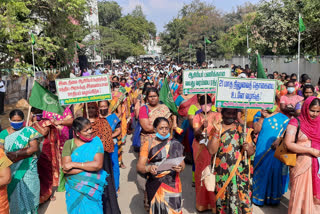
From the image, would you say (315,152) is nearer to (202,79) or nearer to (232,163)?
(232,163)

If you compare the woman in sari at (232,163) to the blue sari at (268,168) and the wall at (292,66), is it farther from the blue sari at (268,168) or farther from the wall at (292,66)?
the wall at (292,66)

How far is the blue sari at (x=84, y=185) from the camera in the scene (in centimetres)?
333

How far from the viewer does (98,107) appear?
495 centimetres

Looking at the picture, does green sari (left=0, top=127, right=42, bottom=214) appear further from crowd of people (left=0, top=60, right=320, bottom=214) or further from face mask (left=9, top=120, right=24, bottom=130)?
face mask (left=9, top=120, right=24, bottom=130)

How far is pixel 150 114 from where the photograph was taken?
4840mm

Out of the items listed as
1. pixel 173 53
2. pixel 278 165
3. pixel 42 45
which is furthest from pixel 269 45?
pixel 173 53

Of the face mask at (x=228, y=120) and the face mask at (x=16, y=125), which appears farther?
the face mask at (x=16, y=125)

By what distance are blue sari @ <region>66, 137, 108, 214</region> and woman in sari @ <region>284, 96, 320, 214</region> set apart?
7.24 ft

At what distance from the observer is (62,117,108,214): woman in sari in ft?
10.9

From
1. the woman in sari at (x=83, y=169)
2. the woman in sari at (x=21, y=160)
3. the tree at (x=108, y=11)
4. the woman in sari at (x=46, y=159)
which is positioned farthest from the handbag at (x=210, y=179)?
the tree at (x=108, y=11)

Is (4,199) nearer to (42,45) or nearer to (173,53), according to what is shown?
(42,45)

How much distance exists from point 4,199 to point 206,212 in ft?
8.99

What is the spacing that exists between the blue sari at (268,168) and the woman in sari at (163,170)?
176 centimetres

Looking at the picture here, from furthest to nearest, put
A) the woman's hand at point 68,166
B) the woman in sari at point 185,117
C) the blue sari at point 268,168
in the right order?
the woman in sari at point 185,117
the blue sari at point 268,168
the woman's hand at point 68,166
